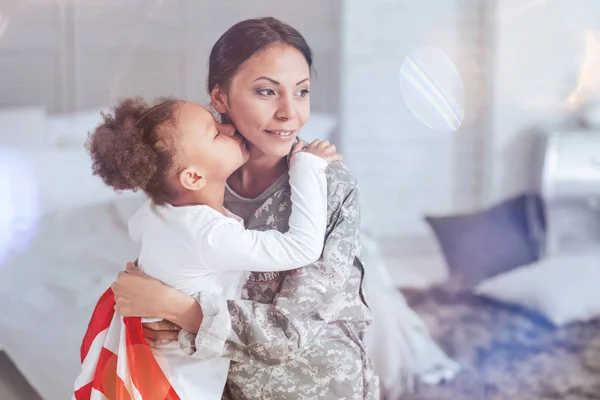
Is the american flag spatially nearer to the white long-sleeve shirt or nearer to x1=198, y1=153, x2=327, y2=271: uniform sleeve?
the white long-sleeve shirt

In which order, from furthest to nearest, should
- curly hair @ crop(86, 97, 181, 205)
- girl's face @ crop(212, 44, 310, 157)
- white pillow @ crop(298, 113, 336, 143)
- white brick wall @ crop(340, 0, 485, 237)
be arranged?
1. white brick wall @ crop(340, 0, 485, 237)
2. white pillow @ crop(298, 113, 336, 143)
3. girl's face @ crop(212, 44, 310, 157)
4. curly hair @ crop(86, 97, 181, 205)

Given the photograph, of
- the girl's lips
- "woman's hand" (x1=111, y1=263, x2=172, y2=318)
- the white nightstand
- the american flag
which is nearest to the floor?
the american flag

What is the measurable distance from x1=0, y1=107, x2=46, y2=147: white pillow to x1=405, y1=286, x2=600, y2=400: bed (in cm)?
106

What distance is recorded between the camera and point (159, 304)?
109 cm

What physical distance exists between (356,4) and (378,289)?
2.47 ft

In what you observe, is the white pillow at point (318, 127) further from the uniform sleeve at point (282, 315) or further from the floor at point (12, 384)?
the floor at point (12, 384)

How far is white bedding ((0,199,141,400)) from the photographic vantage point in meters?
1.58

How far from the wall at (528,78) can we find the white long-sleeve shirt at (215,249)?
2.54 feet

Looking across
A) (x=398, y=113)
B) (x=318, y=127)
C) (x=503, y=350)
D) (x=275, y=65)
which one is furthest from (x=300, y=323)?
(x=503, y=350)

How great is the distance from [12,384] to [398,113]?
47.7 inches

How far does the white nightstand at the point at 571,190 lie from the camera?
1.75m

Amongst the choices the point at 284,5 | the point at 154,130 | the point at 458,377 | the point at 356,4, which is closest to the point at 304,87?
the point at 154,130

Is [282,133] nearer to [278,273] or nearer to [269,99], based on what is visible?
[269,99]

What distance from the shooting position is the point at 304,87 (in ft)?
4.04
